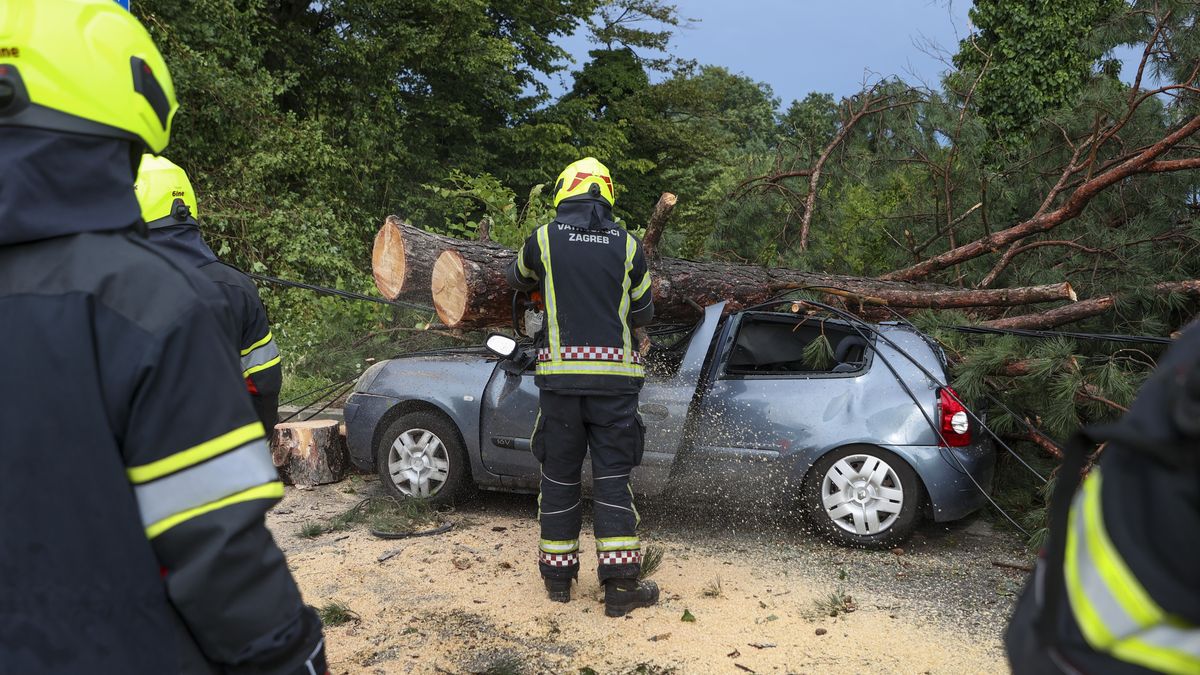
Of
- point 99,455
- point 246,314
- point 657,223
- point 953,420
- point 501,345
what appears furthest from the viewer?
point 657,223

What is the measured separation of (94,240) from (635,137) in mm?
24783

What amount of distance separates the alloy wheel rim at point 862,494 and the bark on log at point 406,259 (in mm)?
2641

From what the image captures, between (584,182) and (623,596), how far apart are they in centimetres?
198

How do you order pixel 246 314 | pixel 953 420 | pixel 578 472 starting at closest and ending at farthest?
1. pixel 246 314
2. pixel 578 472
3. pixel 953 420

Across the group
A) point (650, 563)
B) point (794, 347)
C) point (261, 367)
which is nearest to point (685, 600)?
point (650, 563)

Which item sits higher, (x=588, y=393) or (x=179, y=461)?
(x=179, y=461)

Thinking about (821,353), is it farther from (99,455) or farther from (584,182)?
(99,455)

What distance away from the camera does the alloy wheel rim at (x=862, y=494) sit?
5039 millimetres

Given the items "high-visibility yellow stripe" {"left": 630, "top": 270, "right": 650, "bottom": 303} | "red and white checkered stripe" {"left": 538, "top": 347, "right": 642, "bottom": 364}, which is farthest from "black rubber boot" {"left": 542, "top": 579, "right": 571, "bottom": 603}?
"high-visibility yellow stripe" {"left": 630, "top": 270, "right": 650, "bottom": 303}

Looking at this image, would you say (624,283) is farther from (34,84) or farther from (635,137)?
(635,137)

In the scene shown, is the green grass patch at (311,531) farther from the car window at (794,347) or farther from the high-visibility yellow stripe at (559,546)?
the car window at (794,347)

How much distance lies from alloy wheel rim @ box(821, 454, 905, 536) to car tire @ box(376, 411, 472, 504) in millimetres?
2235

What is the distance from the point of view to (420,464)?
580cm

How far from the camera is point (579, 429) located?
173 inches
